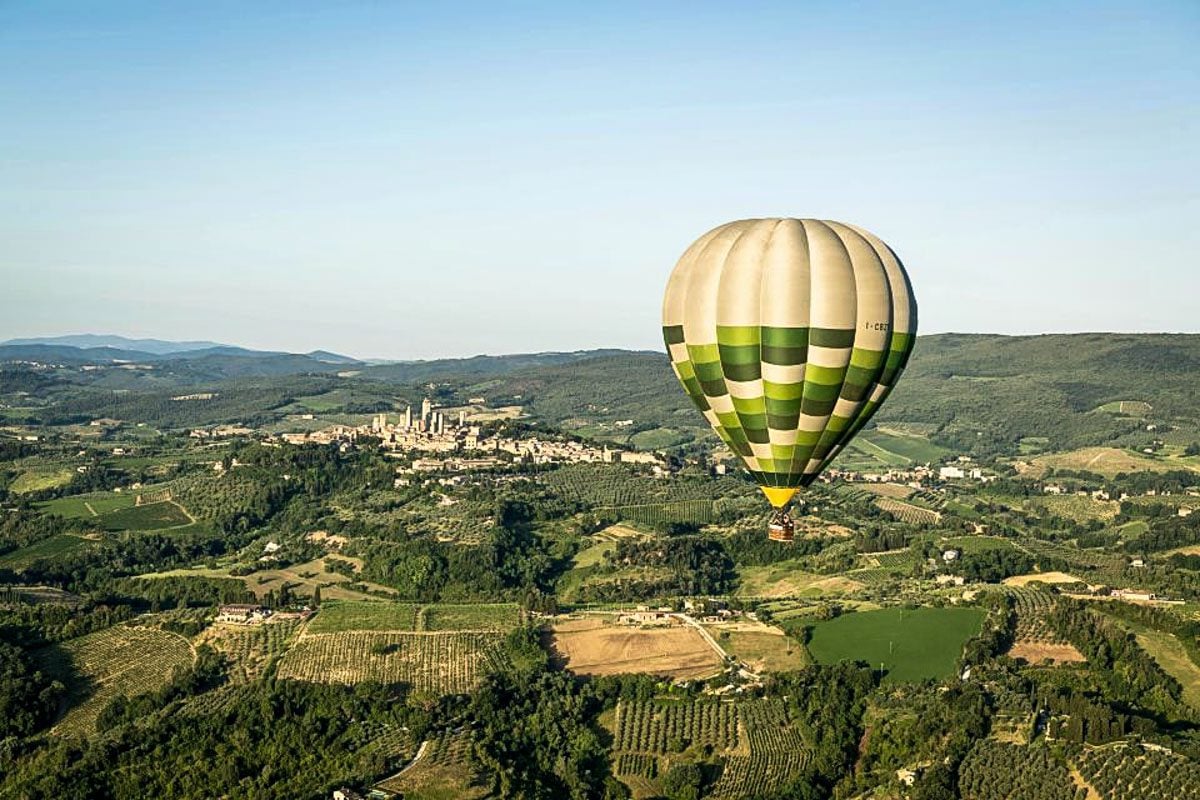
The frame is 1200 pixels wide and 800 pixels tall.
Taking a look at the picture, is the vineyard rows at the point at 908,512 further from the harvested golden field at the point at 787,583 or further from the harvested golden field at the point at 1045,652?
the harvested golden field at the point at 1045,652

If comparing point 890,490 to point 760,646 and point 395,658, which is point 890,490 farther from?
point 395,658

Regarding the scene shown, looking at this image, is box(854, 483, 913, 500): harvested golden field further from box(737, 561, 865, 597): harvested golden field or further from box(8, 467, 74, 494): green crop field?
box(8, 467, 74, 494): green crop field

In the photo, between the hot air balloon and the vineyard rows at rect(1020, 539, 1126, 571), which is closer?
the hot air balloon

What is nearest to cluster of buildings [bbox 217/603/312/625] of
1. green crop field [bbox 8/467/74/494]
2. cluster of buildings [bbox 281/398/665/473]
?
cluster of buildings [bbox 281/398/665/473]

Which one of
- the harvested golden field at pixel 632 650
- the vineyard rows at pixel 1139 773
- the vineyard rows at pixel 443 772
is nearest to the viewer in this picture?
the vineyard rows at pixel 1139 773

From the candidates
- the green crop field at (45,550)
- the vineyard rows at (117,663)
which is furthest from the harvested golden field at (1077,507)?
the green crop field at (45,550)

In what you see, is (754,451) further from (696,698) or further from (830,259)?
(696,698)
